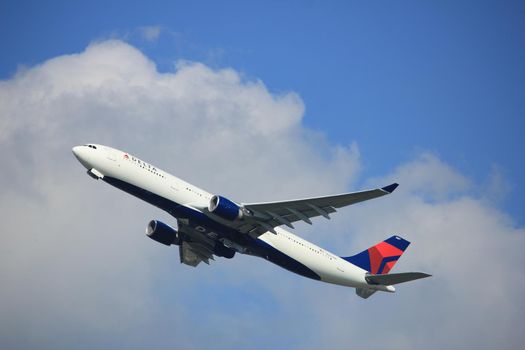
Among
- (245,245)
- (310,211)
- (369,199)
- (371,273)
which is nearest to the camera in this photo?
(369,199)

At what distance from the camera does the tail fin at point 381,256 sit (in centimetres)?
5531

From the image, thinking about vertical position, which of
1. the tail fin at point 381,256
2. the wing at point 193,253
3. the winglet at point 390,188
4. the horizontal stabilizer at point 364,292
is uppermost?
the tail fin at point 381,256

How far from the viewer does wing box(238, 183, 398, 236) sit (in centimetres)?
4528

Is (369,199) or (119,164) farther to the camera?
(119,164)

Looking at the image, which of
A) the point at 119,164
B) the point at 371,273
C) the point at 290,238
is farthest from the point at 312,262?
the point at 119,164

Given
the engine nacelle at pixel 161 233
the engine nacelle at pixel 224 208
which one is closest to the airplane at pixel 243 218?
the engine nacelle at pixel 224 208

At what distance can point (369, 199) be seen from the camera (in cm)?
4353

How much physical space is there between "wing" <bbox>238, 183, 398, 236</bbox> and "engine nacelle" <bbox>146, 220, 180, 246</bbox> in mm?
7992

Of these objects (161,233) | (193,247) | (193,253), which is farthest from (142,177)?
(193,253)

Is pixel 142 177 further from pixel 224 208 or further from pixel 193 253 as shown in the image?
pixel 193 253

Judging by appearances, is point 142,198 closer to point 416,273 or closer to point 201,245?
point 201,245

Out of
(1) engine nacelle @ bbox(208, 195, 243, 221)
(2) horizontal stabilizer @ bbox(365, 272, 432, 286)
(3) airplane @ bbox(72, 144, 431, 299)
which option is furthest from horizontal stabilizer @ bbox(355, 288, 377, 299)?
(1) engine nacelle @ bbox(208, 195, 243, 221)

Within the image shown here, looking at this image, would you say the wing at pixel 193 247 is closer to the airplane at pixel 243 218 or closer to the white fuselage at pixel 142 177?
the airplane at pixel 243 218

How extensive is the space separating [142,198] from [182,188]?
251 cm
